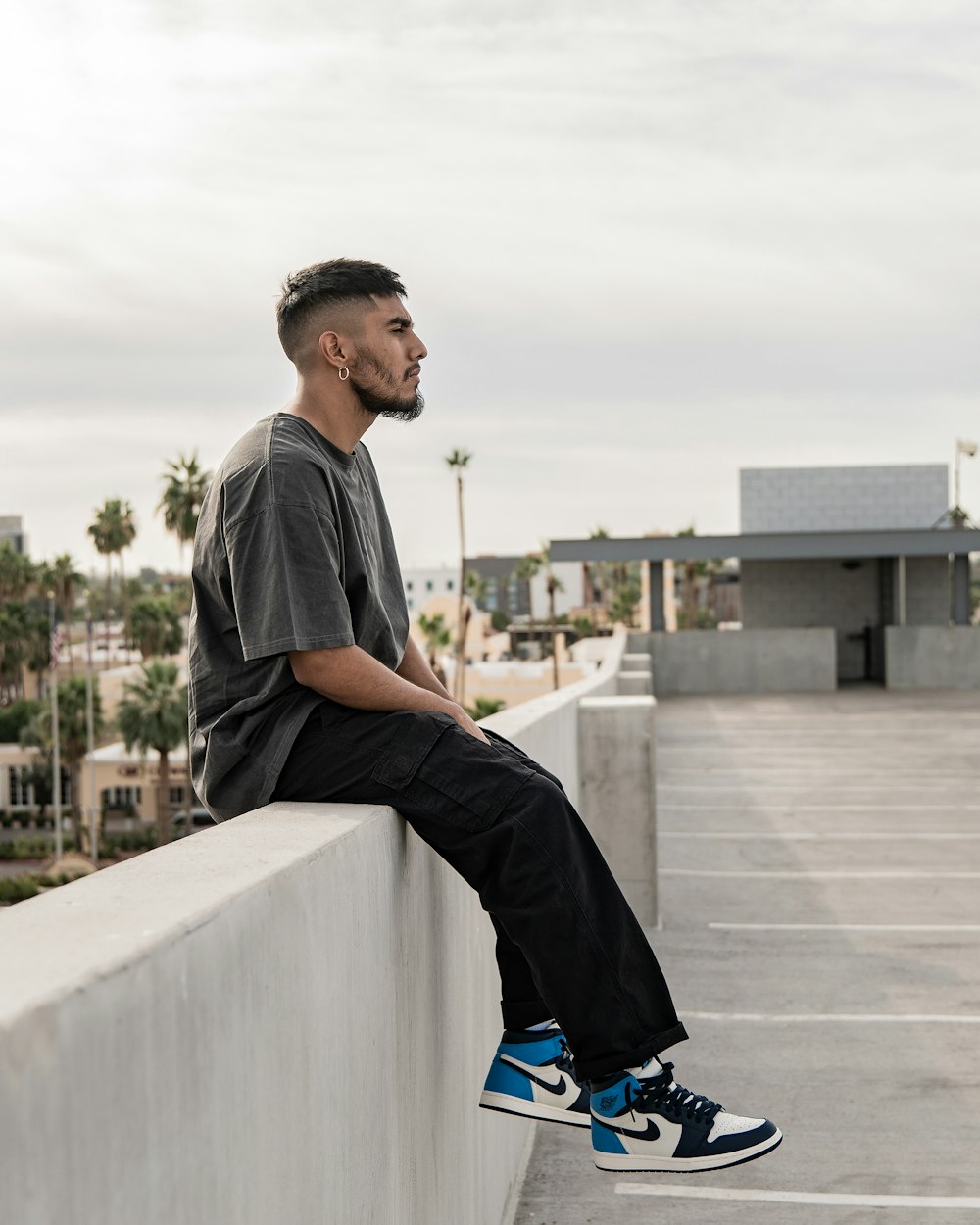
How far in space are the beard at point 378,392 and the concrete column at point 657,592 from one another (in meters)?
30.2

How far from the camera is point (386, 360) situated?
3.25 m

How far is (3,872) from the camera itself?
61.5 meters

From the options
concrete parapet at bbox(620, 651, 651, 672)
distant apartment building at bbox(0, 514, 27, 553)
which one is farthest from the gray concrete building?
distant apartment building at bbox(0, 514, 27, 553)

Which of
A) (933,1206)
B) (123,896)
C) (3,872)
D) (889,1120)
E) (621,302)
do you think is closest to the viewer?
(123,896)

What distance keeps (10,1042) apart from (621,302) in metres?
29.9

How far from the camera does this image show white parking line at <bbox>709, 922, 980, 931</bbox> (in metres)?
9.09

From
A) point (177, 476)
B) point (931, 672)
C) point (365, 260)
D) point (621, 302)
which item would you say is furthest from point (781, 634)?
point (177, 476)

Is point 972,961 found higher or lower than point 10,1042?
lower

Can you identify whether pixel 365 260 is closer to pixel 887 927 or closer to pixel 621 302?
pixel 887 927

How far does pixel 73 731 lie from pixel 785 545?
4716 centimetres

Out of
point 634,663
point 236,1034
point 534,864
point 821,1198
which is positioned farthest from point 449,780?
point 634,663

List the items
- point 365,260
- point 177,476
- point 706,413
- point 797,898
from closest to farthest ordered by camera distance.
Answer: point 365,260 < point 797,898 < point 177,476 < point 706,413

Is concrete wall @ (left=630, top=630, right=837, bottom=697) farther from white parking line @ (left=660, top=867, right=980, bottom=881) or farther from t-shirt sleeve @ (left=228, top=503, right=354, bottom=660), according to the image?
t-shirt sleeve @ (left=228, top=503, right=354, bottom=660)

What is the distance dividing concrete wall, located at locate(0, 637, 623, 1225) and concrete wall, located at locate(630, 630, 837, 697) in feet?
94.9
